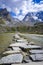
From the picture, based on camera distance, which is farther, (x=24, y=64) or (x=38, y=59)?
(x=38, y=59)

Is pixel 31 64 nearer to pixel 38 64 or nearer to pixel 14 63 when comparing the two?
pixel 38 64

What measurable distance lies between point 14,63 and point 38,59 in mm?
850

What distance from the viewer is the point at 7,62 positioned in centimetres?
402

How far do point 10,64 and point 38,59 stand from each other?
982 millimetres

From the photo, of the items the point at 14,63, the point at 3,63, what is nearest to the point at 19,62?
the point at 14,63

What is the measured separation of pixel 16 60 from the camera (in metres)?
4.24

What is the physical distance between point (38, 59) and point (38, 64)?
59 cm

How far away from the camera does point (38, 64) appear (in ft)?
13.0

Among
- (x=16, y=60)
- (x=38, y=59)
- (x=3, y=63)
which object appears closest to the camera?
(x=3, y=63)

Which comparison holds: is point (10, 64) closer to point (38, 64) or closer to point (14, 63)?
point (14, 63)

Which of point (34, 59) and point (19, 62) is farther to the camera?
point (34, 59)

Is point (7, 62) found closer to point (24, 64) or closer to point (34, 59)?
point (24, 64)

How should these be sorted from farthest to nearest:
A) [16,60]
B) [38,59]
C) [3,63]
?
1. [38,59]
2. [16,60]
3. [3,63]

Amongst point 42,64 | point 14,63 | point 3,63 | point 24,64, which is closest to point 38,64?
point 42,64
